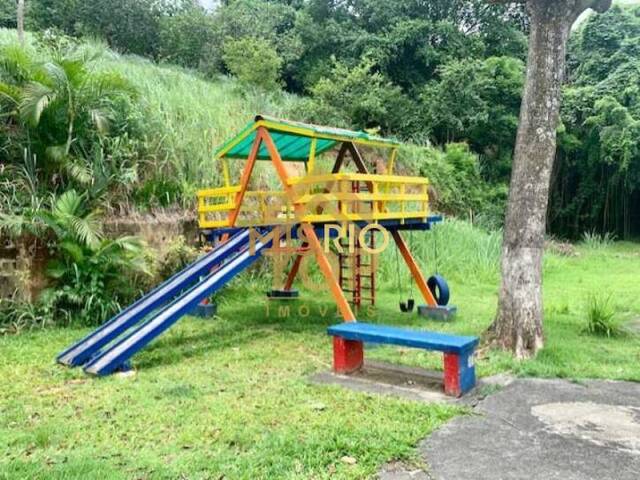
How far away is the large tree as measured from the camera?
16.9 feet

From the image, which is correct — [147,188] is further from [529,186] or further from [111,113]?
[529,186]

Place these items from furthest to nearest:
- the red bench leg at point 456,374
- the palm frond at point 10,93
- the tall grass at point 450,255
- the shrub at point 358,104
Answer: the shrub at point 358,104 < the tall grass at point 450,255 < the palm frond at point 10,93 < the red bench leg at point 456,374

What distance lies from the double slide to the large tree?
106 inches

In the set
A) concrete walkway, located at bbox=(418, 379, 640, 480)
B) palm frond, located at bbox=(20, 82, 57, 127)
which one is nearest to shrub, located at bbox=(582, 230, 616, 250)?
concrete walkway, located at bbox=(418, 379, 640, 480)

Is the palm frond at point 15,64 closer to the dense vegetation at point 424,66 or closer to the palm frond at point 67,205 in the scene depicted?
the palm frond at point 67,205

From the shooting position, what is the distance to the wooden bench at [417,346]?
13.5ft

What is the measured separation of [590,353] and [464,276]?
4.93 m

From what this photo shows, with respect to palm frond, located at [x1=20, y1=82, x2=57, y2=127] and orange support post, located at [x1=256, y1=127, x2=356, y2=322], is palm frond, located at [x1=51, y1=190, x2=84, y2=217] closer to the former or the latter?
palm frond, located at [x1=20, y1=82, x2=57, y2=127]

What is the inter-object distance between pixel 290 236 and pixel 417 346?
2.55 metres

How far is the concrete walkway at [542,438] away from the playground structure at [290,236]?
A: 1.68 ft

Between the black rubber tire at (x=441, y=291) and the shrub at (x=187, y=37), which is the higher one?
the shrub at (x=187, y=37)

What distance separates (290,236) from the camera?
633cm

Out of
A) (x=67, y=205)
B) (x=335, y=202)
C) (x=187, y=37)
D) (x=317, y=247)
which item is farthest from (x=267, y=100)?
(x=317, y=247)

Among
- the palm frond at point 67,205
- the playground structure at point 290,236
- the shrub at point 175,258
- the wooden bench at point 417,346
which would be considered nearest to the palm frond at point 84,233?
the palm frond at point 67,205
